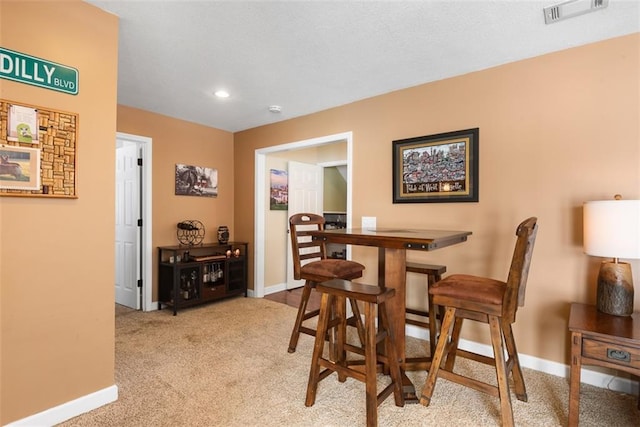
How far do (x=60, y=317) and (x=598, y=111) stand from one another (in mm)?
3594

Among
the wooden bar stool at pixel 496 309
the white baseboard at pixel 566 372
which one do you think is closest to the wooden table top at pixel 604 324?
the wooden bar stool at pixel 496 309

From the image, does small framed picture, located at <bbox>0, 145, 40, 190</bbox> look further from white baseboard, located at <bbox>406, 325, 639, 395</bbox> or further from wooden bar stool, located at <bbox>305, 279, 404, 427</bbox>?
white baseboard, located at <bbox>406, 325, 639, 395</bbox>

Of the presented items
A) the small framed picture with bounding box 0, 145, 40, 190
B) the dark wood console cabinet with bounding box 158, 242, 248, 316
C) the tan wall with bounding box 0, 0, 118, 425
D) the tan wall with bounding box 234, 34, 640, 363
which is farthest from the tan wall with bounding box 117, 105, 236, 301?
the tan wall with bounding box 234, 34, 640, 363

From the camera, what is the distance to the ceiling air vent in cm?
177

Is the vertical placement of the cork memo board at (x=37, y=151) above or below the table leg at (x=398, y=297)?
above

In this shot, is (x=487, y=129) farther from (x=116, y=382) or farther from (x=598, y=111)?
(x=116, y=382)

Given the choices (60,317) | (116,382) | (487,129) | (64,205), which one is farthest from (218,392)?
(487,129)

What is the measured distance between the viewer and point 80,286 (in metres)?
1.83

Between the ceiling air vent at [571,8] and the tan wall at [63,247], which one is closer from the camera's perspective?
the tan wall at [63,247]

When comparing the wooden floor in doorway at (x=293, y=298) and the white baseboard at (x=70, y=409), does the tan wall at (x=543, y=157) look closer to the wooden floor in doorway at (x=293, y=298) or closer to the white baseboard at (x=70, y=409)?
the wooden floor in doorway at (x=293, y=298)

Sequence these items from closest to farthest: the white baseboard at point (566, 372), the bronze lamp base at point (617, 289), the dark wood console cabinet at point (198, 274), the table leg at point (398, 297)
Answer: the bronze lamp base at point (617, 289) → the table leg at point (398, 297) → the white baseboard at point (566, 372) → the dark wood console cabinet at point (198, 274)

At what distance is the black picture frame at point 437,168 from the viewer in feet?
8.80

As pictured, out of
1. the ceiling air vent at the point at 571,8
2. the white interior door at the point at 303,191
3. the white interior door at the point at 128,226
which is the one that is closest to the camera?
the ceiling air vent at the point at 571,8

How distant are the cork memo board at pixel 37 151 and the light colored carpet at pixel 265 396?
129 cm
